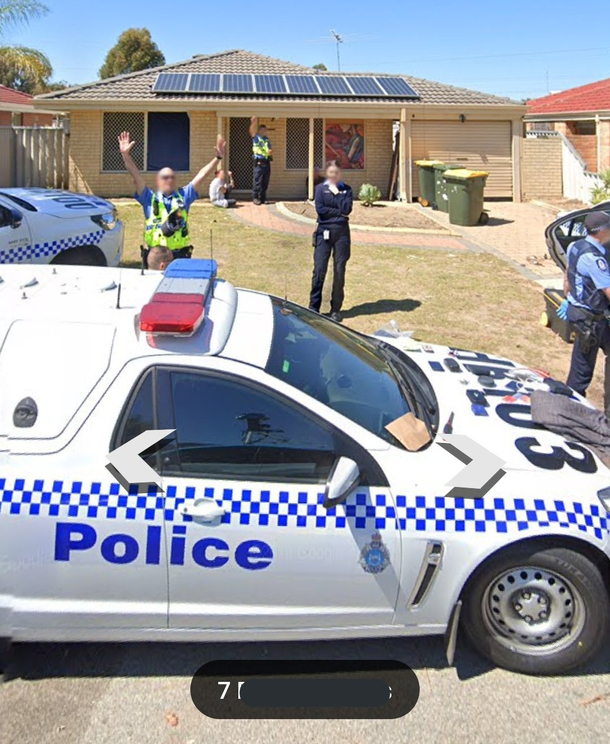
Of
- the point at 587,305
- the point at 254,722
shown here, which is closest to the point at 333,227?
the point at 587,305

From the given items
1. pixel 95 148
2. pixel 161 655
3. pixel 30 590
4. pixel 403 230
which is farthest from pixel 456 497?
pixel 95 148

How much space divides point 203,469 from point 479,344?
526 cm

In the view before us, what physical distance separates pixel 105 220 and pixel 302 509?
696 centimetres

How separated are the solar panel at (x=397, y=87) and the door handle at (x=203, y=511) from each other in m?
16.8

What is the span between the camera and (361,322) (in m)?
8.35

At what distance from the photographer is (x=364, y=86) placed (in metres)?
18.5

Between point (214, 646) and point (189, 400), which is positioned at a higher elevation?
point (189, 400)

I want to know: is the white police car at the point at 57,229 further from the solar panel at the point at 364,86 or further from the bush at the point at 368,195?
the solar panel at the point at 364,86

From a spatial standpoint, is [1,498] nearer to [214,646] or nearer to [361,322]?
[214,646]

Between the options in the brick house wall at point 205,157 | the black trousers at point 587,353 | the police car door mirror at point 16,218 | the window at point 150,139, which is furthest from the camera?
the window at point 150,139

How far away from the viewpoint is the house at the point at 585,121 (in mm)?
20969

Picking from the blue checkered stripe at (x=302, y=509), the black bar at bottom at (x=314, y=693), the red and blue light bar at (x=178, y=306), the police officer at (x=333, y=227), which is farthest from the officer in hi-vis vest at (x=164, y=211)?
the black bar at bottom at (x=314, y=693)

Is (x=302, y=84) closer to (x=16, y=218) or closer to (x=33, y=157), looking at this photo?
(x=33, y=157)

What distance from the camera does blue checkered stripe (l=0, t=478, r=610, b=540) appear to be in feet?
9.15
